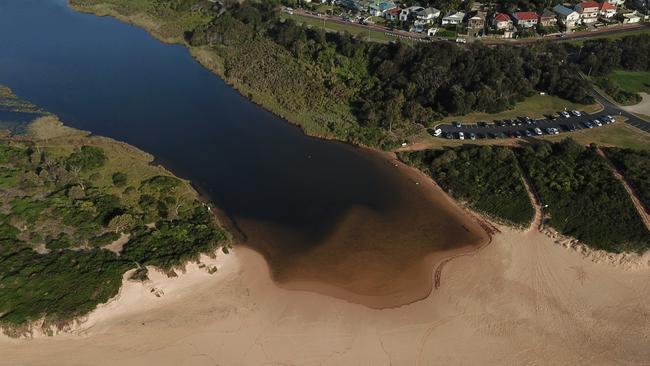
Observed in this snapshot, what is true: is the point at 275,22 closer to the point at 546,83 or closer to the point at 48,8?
the point at 546,83

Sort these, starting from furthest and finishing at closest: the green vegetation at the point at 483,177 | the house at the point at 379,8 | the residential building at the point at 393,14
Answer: the house at the point at 379,8 < the residential building at the point at 393,14 < the green vegetation at the point at 483,177

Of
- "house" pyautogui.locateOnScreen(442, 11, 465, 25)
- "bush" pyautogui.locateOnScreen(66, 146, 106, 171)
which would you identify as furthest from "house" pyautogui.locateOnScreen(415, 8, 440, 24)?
"bush" pyautogui.locateOnScreen(66, 146, 106, 171)

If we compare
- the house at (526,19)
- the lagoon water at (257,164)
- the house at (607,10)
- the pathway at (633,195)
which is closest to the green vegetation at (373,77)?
the lagoon water at (257,164)

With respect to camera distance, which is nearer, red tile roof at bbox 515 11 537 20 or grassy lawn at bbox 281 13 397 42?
grassy lawn at bbox 281 13 397 42

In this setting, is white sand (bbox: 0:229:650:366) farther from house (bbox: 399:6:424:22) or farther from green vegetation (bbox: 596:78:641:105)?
house (bbox: 399:6:424:22)

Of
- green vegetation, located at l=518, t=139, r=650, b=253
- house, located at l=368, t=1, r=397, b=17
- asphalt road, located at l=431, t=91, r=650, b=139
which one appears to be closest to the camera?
green vegetation, located at l=518, t=139, r=650, b=253

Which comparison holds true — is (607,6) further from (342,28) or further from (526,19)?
(342,28)

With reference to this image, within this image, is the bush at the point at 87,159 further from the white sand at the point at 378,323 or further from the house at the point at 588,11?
the house at the point at 588,11
